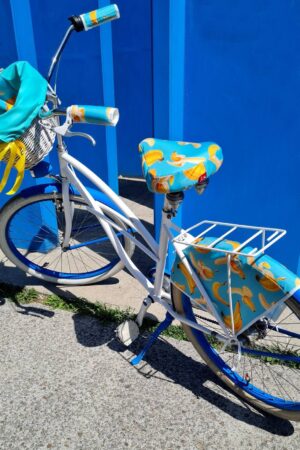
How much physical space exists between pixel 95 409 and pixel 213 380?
0.67 meters

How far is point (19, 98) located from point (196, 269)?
3.95 ft

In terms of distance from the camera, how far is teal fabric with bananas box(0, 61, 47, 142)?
6.63 ft

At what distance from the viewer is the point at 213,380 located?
90.7 inches

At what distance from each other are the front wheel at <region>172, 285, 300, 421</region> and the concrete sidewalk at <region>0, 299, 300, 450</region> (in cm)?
11

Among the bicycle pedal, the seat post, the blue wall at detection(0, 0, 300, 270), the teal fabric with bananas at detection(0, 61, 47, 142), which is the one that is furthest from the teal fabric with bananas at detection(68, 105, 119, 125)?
the bicycle pedal

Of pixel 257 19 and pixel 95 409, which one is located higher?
pixel 257 19

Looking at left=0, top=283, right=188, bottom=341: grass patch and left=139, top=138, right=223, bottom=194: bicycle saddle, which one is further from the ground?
left=139, top=138, right=223, bottom=194: bicycle saddle

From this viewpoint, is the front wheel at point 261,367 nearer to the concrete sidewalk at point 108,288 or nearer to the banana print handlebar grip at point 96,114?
the concrete sidewalk at point 108,288

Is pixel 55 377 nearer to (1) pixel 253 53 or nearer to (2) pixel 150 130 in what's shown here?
(1) pixel 253 53

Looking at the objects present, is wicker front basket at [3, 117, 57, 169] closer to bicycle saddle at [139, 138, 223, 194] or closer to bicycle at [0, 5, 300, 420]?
bicycle at [0, 5, 300, 420]

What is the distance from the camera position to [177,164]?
1.76 meters

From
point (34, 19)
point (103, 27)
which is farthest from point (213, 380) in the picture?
point (34, 19)

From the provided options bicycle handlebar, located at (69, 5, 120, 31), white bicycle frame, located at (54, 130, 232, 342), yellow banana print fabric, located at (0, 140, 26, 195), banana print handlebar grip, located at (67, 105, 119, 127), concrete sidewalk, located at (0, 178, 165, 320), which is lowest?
concrete sidewalk, located at (0, 178, 165, 320)

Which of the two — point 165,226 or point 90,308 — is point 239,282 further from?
point 90,308
